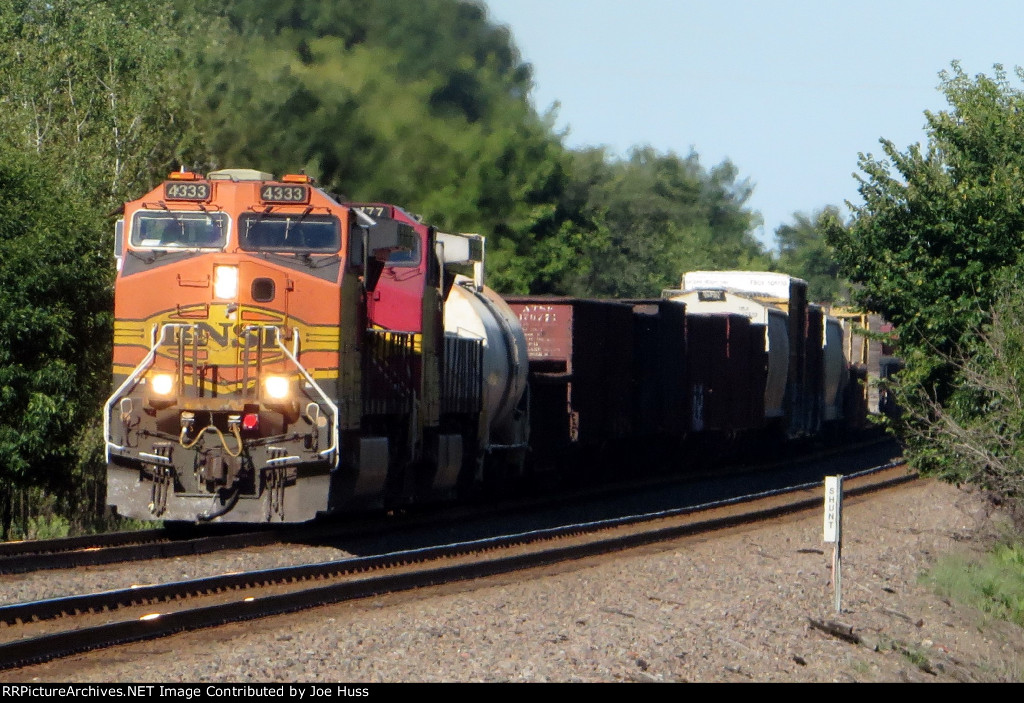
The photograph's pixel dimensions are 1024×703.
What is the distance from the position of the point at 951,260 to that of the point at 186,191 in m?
11.0

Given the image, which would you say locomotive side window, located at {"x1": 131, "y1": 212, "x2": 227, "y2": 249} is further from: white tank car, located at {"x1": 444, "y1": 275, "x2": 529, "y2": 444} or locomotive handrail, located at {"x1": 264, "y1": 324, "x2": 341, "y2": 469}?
white tank car, located at {"x1": 444, "y1": 275, "x2": 529, "y2": 444}

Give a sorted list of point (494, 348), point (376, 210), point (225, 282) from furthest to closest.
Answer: point (494, 348), point (376, 210), point (225, 282)

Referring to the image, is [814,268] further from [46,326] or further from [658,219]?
[46,326]

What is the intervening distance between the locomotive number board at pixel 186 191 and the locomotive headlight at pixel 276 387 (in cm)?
211

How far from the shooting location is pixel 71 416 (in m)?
16.8

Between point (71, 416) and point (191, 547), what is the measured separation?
4.78m

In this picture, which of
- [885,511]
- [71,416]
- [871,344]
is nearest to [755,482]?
[885,511]

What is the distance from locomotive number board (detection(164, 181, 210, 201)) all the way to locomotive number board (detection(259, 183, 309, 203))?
57 cm

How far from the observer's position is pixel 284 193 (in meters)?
13.1

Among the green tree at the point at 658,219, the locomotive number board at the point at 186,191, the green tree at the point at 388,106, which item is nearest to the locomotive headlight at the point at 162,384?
the locomotive number board at the point at 186,191

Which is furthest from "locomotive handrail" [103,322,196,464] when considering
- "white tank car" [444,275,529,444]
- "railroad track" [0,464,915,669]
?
"white tank car" [444,275,529,444]

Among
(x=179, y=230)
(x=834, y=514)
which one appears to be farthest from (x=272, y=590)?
(x=834, y=514)

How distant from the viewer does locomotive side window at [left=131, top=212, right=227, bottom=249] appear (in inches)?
514
